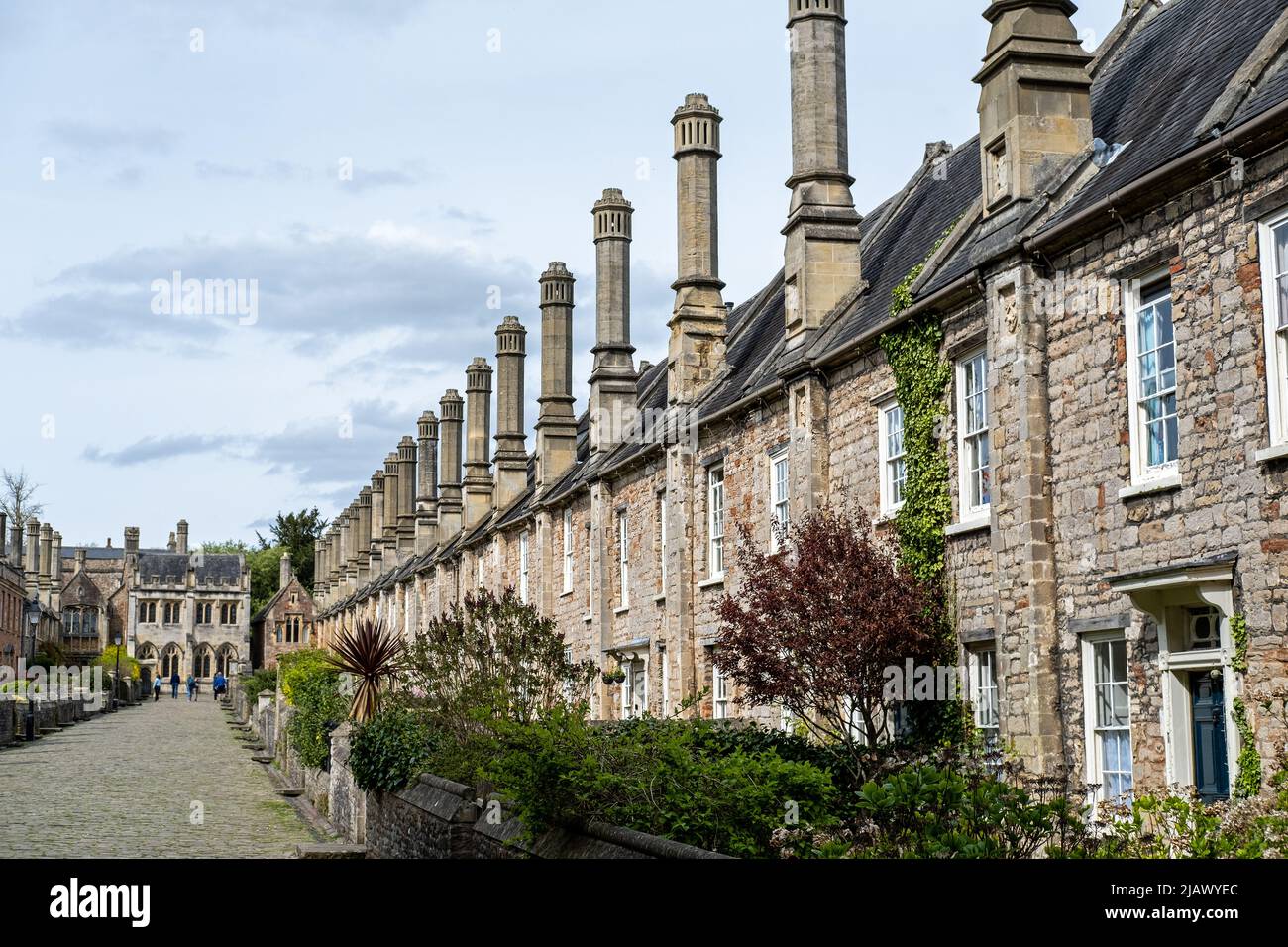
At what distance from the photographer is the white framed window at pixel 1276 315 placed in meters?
11.6

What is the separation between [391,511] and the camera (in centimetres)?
6738

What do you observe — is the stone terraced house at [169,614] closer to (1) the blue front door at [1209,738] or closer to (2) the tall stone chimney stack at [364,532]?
(2) the tall stone chimney stack at [364,532]

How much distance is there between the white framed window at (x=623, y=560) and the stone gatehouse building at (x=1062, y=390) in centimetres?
137

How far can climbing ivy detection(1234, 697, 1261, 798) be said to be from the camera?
Result: 11.4 metres

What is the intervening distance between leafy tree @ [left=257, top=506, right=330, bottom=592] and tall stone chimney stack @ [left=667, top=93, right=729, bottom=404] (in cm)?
10384

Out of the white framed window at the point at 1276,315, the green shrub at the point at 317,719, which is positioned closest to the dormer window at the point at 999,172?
the white framed window at the point at 1276,315

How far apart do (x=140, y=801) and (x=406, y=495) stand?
41.7m

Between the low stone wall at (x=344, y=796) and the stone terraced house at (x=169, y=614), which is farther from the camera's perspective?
the stone terraced house at (x=169, y=614)

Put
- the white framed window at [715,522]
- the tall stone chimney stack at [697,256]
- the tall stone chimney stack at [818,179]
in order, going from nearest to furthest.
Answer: the tall stone chimney stack at [818,179]
the white framed window at [715,522]
the tall stone chimney stack at [697,256]

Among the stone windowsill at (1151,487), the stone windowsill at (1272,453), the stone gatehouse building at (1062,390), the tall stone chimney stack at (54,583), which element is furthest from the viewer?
the tall stone chimney stack at (54,583)

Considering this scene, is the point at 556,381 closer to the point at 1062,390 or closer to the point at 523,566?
the point at 523,566

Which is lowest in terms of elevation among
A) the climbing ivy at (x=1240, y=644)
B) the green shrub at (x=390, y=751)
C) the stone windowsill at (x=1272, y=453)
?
the green shrub at (x=390, y=751)

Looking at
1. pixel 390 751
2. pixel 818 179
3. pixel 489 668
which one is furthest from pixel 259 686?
pixel 390 751

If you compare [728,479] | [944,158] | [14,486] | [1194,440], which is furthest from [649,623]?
[14,486]
